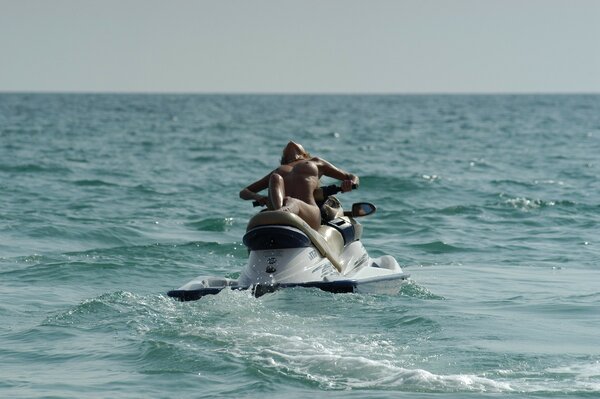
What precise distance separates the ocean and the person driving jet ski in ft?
3.55

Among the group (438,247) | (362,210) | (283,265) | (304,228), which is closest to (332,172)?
(362,210)

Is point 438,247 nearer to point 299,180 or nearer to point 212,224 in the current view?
point 212,224

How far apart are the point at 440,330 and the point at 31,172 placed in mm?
22578

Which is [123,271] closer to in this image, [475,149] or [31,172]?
[31,172]

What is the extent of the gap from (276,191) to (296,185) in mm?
457

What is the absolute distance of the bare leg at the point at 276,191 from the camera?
1249cm

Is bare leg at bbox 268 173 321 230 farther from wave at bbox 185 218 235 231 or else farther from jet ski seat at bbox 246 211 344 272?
wave at bbox 185 218 235 231

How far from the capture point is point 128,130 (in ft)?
198

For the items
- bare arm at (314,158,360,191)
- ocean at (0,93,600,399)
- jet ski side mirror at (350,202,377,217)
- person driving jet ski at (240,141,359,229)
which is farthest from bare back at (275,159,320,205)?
ocean at (0,93,600,399)

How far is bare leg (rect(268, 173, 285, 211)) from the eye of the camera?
12.5m

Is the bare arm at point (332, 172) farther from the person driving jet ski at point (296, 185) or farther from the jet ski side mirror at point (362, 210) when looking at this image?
the jet ski side mirror at point (362, 210)

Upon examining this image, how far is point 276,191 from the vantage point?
12.6 meters

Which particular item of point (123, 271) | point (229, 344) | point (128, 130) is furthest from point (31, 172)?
point (128, 130)

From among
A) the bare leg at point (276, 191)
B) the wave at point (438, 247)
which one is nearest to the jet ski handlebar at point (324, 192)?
the bare leg at point (276, 191)
